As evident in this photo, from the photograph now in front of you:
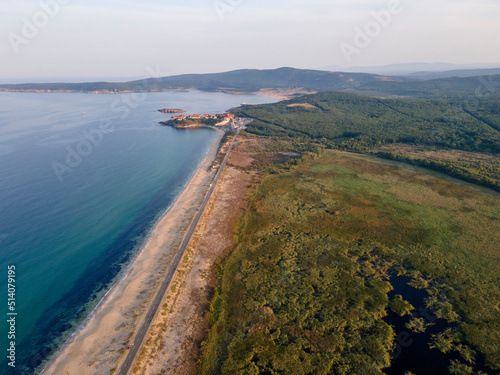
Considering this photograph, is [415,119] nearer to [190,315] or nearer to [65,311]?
[190,315]

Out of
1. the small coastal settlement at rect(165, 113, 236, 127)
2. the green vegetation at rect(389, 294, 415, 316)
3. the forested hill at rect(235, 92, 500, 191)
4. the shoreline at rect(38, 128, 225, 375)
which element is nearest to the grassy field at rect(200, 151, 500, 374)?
the green vegetation at rect(389, 294, 415, 316)

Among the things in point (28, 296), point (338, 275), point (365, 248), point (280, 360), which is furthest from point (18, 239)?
point (365, 248)

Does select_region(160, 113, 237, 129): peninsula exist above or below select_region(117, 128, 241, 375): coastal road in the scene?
above

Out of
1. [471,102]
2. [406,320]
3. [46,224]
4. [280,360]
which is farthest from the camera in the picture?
[471,102]

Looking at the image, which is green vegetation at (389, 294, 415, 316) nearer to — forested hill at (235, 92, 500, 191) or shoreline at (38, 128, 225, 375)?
Answer: shoreline at (38, 128, 225, 375)

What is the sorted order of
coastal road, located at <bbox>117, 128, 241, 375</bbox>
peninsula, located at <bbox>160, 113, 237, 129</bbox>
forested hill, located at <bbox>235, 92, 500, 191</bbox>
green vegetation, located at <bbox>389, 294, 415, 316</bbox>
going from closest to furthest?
1. coastal road, located at <bbox>117, 128, 241, 375</bbox>
2. green vegetation, located at <bbox>389, 294, 415, 316</bbox>
3. forested hill, located at <bbox>235, 92, 500, 191</bbox>
4. peninsula, located at <bbox>160, 113, 237, 129</bbox>

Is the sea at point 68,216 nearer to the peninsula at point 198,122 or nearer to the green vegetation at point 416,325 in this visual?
the peninsula at point 198,122

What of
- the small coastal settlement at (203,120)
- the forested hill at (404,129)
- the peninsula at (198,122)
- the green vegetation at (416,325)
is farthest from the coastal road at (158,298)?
the small coastal settlement at (203,120)
